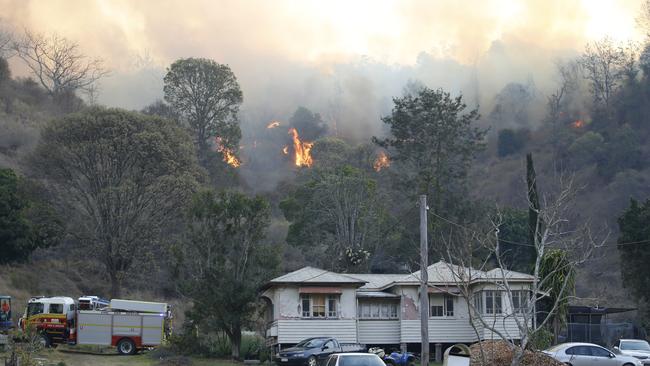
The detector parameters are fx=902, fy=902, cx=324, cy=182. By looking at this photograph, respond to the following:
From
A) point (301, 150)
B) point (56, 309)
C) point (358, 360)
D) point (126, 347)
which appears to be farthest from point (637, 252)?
point (301, 150)

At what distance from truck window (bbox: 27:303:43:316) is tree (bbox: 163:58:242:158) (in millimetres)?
44082

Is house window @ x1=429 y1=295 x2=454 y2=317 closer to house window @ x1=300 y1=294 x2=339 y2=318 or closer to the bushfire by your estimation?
house window @ x1=300 y1=294 x2=339 y2=318

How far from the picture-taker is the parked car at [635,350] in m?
43.3

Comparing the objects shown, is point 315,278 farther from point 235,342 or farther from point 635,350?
point 635,350

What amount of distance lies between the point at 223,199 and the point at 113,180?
2182 centimetres

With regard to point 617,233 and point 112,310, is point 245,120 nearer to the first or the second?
point 617,233

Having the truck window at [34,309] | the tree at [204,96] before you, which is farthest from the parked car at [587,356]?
the tree at [204,96]

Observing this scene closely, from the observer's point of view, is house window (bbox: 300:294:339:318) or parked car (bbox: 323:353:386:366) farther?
house window (bbox: 300:294:339:318)

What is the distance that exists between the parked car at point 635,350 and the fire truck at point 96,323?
938 inches

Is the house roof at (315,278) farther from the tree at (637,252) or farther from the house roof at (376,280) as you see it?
the tree at (637,252)

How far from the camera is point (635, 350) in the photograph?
44406 millimetres

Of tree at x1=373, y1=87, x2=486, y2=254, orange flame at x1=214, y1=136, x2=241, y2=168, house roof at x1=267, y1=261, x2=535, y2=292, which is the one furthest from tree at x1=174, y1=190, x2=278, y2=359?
orange flame at x1=214, y1=136, x2=241, y2=168

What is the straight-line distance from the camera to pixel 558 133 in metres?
121

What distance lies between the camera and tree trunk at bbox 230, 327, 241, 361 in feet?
154
